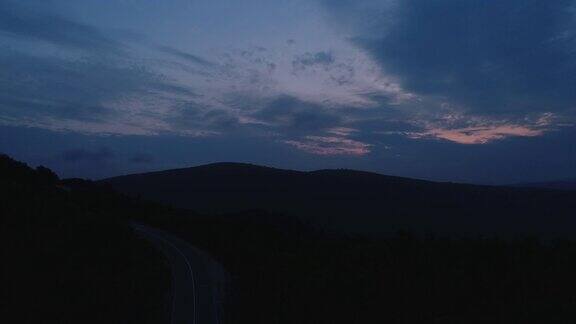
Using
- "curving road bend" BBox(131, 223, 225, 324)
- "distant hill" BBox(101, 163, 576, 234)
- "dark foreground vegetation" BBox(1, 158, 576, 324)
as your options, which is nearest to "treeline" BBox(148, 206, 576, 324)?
"dark foreground vegetation" BBox(1, 158, 576, 324)

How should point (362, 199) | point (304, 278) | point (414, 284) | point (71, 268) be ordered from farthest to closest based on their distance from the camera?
point (362, 199), point (71, 268), point (304, 278), point (414, 284)

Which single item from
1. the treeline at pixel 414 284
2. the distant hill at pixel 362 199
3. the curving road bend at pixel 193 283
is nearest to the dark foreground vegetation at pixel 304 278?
the treeline at pixel 414 284

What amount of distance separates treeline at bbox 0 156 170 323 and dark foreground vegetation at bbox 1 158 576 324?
67 mm

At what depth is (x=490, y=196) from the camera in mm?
89000

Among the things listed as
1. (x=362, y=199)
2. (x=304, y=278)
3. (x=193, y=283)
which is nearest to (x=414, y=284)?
(x=304, y=278)

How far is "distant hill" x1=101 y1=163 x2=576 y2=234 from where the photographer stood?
6712 cm

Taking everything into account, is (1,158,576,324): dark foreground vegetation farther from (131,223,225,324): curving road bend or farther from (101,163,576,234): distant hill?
(101,163,576,234): distant hill

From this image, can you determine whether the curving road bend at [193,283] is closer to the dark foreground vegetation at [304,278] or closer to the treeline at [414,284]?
the dark foreground vegetation at [304,278]

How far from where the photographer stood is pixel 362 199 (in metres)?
88.2

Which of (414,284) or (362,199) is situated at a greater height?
(362,199)

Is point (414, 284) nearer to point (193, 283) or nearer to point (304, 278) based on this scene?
point (304, 278)

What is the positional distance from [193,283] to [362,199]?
64.7 m

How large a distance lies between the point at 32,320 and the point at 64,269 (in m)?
5.91

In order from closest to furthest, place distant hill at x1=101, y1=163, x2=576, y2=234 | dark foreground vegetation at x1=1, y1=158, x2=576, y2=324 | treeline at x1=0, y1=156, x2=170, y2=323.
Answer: dark foreground vegetation at x1=1, y1=158, x2=576, y2=324
treeline at x1=0, y1=156, x2=170, y2=323
distant hill at x1=101, y1=163, x2=576, y2=234
